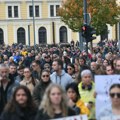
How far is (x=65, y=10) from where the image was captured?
56.3 metres

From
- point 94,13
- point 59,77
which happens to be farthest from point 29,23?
point 59,77

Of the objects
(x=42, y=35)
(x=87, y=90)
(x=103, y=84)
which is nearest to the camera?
(x=103, y=84)

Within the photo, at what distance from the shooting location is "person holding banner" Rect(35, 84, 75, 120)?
732 cm

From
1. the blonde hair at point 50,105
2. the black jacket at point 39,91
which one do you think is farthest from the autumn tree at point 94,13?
the blonde hair at point 50,105

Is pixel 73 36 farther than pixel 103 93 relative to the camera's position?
Yes

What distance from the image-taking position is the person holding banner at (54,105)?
24.0 feet

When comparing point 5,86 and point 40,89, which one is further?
point 5,86

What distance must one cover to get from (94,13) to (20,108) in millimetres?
41519

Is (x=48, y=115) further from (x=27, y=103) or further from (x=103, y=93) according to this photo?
(x=103, y=93)

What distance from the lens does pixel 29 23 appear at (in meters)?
78.7

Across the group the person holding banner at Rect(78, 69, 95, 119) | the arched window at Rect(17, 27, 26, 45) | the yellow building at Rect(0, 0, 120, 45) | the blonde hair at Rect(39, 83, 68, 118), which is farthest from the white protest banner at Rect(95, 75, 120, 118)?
the arched window at Rect(17, 27, 26, 45)

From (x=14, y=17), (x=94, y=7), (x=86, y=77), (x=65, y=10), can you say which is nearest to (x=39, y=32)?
(x=14, y=17)

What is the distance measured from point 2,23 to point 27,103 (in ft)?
232

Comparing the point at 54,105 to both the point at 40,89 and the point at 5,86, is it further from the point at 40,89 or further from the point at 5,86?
the point at 5,86
